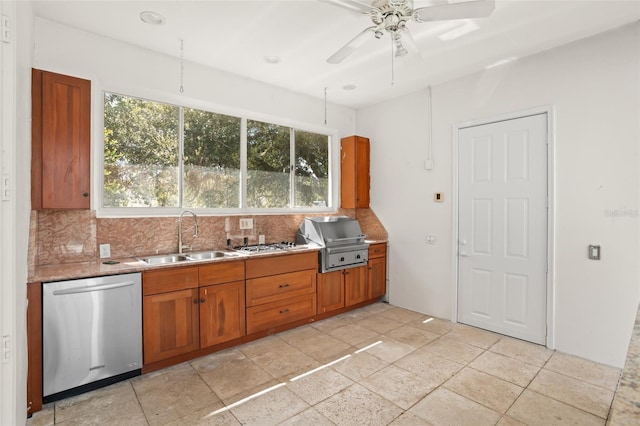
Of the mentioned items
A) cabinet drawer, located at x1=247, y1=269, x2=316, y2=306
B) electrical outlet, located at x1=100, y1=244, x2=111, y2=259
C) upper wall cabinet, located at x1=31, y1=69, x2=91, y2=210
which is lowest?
cabinet drawer, located at x1=247, y1=269, x2=316, y2=306

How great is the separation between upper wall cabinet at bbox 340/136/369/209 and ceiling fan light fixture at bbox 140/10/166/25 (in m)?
2.66

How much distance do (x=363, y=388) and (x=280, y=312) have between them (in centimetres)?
124

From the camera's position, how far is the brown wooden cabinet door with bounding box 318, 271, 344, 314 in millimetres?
Answer: 3752

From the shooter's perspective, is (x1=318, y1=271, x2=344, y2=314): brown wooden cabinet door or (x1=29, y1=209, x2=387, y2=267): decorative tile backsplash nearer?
(x1=29, y1=209, x2=387, y2=267): decorative tile backsplash

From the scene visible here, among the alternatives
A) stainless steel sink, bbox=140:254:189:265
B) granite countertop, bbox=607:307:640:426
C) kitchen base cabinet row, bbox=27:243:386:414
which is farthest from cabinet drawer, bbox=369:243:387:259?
granite countertop, bbox=607:307:640:426

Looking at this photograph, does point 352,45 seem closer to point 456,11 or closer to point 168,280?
point 456,11

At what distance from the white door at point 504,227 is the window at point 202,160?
198cm

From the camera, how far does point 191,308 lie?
2732 millimetres

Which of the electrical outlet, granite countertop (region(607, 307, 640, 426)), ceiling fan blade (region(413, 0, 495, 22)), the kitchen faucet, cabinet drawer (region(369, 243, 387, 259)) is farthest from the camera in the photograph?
cabinet drawer (region(369, 243, 387, 259))

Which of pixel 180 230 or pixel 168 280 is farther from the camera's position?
pixel 180 230

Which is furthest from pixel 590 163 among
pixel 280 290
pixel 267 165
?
pixel 267 165

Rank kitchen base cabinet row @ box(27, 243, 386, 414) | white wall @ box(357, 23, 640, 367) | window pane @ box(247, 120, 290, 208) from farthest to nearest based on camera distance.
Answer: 1. window pane @ box(247, 120, 290, 208)
2. white wall @ box(357, 23, 640, 367)
3. kitchen base cabinet row @ box(27, 243, 386, 414)

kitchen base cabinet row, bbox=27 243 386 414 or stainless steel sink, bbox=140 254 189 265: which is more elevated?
stainless steel sink, bbox=140 254 189 265

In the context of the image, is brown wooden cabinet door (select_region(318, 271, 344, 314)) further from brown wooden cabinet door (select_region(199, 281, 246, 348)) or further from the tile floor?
brown wooden cabinet door (select_region(199, 281, 246, 348))
